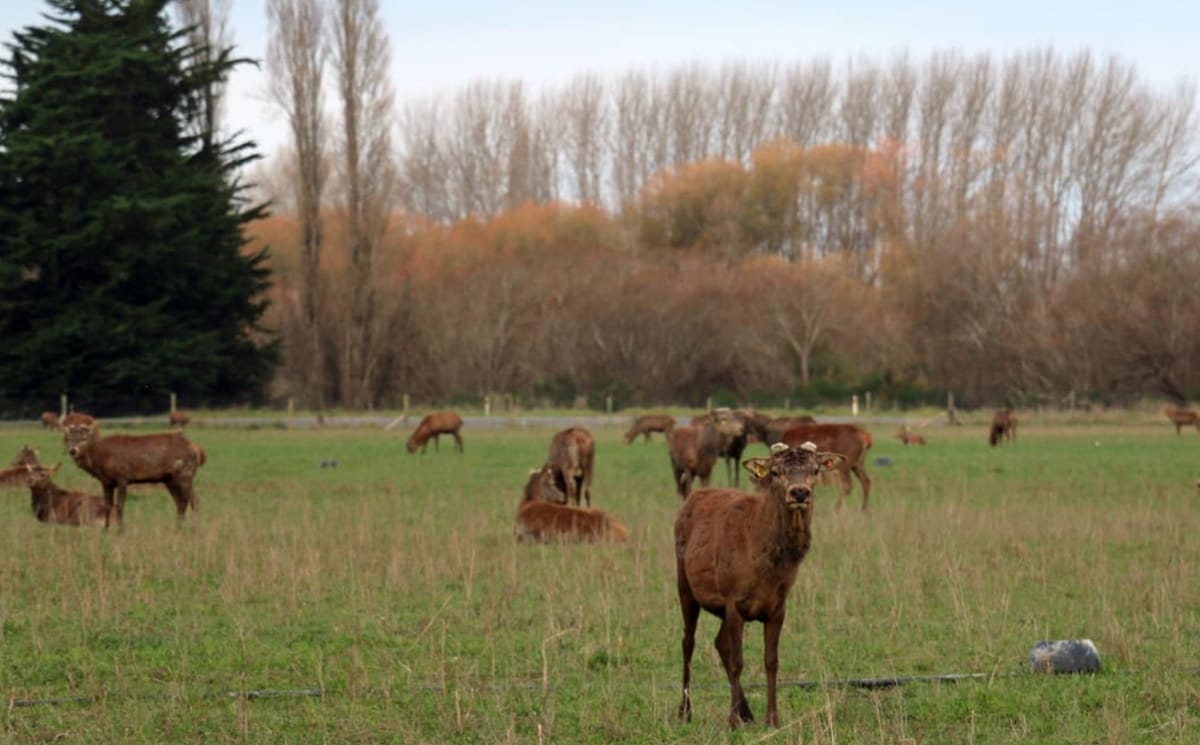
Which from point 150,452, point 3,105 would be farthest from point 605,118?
point 150,452

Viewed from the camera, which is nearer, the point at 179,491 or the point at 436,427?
the point at 179,491

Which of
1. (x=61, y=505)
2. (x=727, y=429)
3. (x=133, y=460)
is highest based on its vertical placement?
(x=727, y=429)

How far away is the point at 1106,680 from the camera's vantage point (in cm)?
922

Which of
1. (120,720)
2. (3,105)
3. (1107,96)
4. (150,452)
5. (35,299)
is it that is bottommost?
(120,720)

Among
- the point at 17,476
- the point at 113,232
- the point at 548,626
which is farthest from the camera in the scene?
the point at 113,232

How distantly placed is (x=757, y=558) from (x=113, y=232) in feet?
151

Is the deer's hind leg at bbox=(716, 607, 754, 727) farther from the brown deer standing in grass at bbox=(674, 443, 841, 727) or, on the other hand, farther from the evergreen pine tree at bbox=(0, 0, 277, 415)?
the evergreen pine tree at bbox=(0, 0, 277, 415)

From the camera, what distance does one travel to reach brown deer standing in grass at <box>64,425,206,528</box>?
18.5m

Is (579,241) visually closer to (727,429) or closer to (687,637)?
(727,429)

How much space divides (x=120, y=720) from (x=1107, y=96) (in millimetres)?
73001

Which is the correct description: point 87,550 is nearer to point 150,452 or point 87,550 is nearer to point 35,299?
point 150,452

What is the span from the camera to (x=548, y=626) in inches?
437

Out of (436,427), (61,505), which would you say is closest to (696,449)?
(61,505)

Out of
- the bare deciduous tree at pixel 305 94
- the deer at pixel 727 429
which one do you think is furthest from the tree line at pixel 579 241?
the deer at pixel 727 429
